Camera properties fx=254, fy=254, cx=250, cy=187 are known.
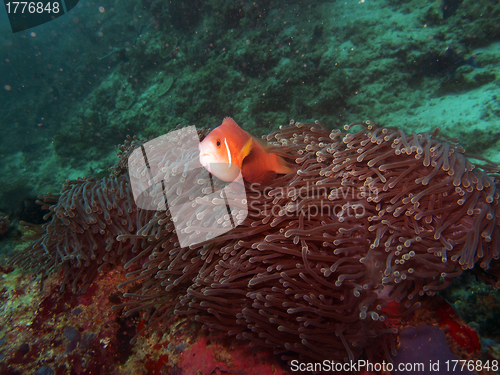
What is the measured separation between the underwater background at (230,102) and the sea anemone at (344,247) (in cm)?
51

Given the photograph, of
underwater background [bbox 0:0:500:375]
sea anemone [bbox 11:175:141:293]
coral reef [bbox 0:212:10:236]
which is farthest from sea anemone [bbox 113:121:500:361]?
coral reef [bbox 0:212:10:236]

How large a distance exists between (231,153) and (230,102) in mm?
7259

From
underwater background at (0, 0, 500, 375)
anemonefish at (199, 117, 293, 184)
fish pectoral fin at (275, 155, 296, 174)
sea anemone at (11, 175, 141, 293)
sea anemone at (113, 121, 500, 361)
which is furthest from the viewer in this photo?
sea anemone at (11, 175, 141, 293)

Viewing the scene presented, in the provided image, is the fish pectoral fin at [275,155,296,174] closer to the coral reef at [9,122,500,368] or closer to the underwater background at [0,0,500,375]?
the coral reef at [9,122,500,368]

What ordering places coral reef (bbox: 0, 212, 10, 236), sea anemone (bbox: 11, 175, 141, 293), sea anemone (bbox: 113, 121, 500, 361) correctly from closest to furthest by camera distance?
sea anemone (bbox: 113, 121, 500, 361) < sea anemone (bbox: 11, 175, 141, 293) < coral reef (bbox: 0, 212, 10, 236)

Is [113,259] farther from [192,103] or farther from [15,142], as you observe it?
[15,142]

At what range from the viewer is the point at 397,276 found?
1763 mm

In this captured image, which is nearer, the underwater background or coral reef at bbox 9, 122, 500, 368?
coral reef at bbox 9, 122, 500, 368

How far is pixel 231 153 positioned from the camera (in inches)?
62.6

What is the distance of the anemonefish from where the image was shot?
1.51 metres

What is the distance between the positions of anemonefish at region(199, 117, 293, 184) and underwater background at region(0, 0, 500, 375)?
1.51 m

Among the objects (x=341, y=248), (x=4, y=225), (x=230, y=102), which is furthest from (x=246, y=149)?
(x=230, y=102)

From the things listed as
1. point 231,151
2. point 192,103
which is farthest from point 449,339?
point 192,103

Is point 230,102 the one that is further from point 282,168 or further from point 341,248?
point 341,248
